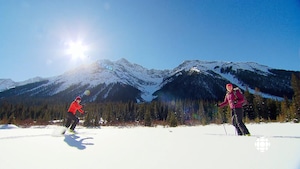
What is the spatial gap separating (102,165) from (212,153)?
2037 millimetres

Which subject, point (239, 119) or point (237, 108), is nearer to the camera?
point (239, 119)

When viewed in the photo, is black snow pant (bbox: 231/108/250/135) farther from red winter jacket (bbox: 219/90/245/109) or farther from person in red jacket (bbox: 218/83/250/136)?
red winter jacket (bbox: 219/90/245/109)

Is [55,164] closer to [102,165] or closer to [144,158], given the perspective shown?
[102,165]

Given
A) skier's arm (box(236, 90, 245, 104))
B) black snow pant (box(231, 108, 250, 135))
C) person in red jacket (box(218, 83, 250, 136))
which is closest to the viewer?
black snow pant (box(231, 108, 250, 135))

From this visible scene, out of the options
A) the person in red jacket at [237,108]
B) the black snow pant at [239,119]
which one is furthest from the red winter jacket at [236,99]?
the black snow pant at [239,119]

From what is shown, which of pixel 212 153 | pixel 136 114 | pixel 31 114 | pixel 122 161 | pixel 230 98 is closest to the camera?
pixel 122 161

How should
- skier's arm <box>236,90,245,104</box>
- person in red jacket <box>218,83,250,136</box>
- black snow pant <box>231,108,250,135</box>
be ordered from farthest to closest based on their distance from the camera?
skier's arm <box>236,90,245,104</box> → person in red jacket <box>218,83,250,136</box> → black snow pant <box>231,108,250,135</box>

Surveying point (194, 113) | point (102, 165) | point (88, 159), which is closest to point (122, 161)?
point (102, 165)

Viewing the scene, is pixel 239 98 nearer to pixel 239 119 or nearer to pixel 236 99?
pixel 236 99

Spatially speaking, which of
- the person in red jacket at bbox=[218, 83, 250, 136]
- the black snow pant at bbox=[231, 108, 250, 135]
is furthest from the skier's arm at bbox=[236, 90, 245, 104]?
the black snow pant at bbox=[231, 108, 250, 135]

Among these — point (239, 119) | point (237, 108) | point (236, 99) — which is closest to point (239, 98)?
point (236, 99)

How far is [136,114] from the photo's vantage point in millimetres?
92062

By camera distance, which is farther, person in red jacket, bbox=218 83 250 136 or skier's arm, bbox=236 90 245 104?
skier's arm, bbox=236 90 245 104

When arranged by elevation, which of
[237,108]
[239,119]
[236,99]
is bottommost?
[239,119]
